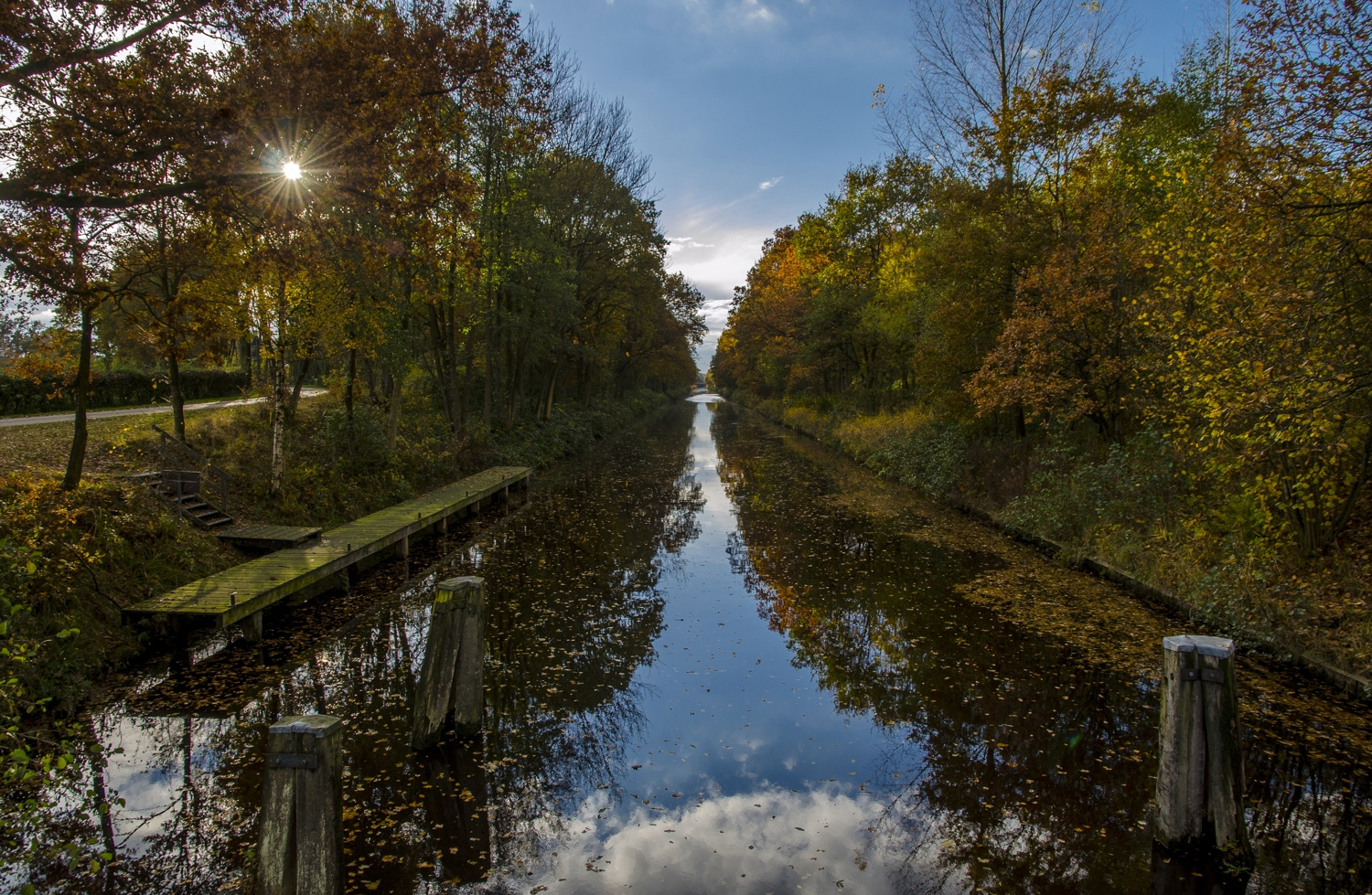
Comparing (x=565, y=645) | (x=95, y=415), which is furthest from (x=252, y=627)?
(x=95, y=415)

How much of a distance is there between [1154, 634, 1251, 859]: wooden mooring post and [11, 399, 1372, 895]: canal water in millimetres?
250

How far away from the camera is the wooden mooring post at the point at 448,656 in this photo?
5570 millimetres

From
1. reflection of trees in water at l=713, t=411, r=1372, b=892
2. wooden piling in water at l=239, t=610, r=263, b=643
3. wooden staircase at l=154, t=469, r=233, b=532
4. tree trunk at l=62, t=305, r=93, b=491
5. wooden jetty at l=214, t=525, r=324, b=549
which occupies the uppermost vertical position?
tree trunk at l=62, t=305, r=93, b=491

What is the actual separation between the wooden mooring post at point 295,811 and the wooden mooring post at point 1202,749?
484 centimetres

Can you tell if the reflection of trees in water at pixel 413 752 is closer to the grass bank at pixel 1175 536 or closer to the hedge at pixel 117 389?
the grass bank at pixel 1175 536

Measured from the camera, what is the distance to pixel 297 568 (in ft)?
30.4

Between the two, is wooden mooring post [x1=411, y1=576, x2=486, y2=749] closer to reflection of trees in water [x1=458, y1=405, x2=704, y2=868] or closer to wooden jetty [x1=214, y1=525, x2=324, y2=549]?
reflection of trees in water [x1=458, y1=405, x2=704, y2=868]

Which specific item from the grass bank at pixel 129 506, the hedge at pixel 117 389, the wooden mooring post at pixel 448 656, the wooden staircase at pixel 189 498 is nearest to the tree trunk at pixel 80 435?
the grass bank at pixel 129 506

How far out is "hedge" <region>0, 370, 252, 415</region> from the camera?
16328 mm

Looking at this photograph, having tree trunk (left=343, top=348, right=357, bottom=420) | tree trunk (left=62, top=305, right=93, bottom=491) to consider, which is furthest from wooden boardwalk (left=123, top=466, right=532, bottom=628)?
tree trunk (left=343, top=348, right=357, bottom=420)

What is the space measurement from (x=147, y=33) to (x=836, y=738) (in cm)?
896

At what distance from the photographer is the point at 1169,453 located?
10.9m

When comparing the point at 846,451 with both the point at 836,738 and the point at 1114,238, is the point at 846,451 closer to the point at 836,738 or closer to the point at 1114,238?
the point at 1114,238

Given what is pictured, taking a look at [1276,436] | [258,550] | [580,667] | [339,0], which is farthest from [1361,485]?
[258,550]
